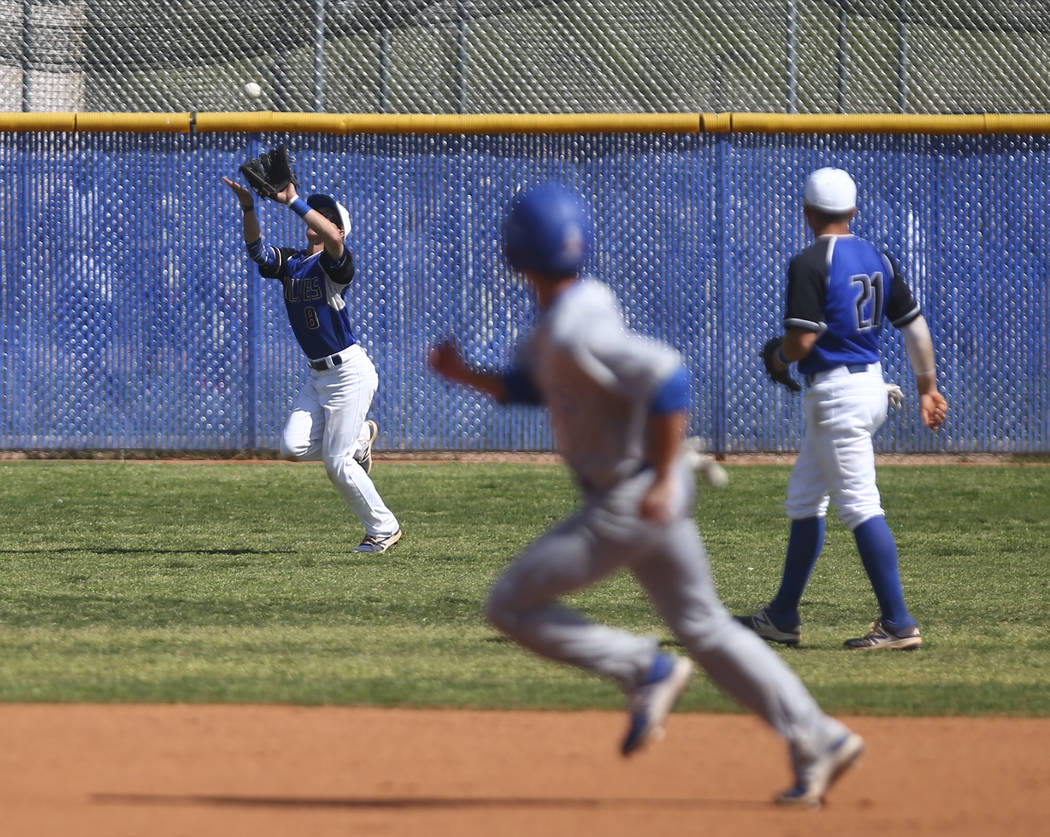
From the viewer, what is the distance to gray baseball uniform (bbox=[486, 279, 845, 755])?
3969 mm

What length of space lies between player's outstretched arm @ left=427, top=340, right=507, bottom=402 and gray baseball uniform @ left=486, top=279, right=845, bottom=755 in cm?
21

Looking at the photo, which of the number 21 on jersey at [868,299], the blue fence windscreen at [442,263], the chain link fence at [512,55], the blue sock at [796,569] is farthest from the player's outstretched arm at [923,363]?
the chain link fence at [512,55]

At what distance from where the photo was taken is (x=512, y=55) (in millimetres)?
14859

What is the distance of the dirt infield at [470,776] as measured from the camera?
4.17m

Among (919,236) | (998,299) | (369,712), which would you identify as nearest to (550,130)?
(919,236)

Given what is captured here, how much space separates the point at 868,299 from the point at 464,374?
107 inches

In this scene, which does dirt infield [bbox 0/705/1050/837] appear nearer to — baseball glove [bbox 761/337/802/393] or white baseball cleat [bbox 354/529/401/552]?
baseball glove [bbox 761/337/802/393]

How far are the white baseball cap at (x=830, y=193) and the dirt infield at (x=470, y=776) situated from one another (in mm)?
2250

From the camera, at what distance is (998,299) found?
14758 mm

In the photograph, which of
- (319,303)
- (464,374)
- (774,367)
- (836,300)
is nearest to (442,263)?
(319,303)

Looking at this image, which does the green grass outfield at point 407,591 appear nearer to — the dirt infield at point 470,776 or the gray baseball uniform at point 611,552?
the dirt infield at point 470,776

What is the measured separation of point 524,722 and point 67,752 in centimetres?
155

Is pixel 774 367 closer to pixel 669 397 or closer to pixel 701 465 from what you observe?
pixel 701 465

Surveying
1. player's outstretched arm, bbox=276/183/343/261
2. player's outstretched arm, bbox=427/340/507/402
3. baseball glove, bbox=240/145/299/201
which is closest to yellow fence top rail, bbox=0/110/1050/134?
baseball glove, bbox=240/145/299/201
